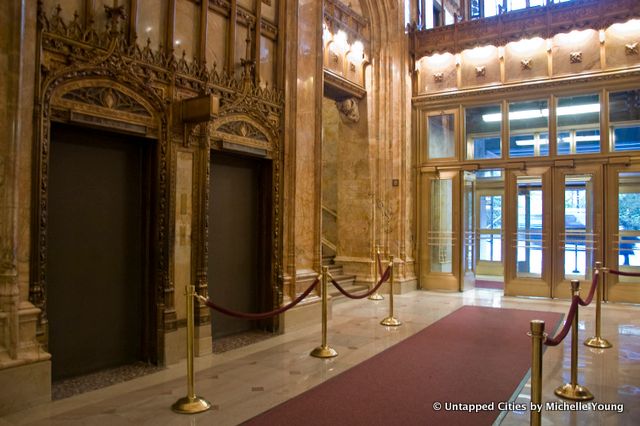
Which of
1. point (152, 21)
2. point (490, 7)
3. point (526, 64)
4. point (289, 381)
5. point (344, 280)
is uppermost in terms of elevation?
point (490, 7)

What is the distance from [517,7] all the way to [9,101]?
10355mm

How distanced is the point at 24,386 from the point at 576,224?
9.27 m

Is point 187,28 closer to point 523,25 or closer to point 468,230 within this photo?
point 523,25

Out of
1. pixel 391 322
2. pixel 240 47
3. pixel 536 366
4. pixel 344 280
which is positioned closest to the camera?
pixel 536 366

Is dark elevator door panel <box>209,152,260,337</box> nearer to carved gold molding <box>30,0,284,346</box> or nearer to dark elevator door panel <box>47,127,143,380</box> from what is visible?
carved gold molding <box>30,0,284,346</box>

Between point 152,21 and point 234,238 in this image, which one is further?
point 234,238

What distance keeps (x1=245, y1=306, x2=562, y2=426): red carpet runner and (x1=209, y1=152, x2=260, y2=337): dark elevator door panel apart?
2.00m

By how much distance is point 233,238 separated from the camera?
21.4 ft

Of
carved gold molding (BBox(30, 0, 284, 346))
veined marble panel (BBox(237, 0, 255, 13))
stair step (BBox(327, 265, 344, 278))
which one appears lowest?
stair step (BBox(327, 265, 344, 278))

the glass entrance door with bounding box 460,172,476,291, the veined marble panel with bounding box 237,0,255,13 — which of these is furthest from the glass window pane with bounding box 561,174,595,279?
the veined marble panel with bounding box 237,0,255,13

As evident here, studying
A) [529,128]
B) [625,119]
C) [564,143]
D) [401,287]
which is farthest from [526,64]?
[401,287]

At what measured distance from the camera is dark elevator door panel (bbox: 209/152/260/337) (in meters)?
6.25

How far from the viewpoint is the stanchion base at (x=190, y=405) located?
3936mm

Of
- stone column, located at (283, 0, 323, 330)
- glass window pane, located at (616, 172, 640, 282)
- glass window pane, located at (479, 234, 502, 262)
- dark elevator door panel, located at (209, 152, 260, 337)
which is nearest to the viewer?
dark elevator door panel, located at (209, 152, 260, 337)
